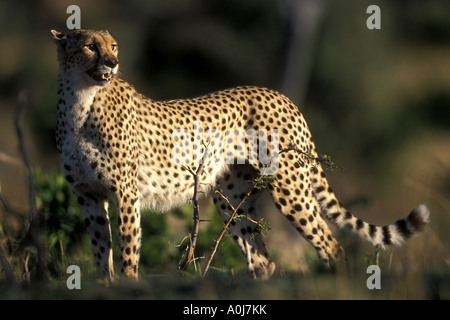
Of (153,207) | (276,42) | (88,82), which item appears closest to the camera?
(88,82)

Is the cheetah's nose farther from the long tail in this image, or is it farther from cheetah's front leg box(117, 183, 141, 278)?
the long tail

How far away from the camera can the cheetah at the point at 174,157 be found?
4176mm

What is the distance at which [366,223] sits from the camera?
4.68 m

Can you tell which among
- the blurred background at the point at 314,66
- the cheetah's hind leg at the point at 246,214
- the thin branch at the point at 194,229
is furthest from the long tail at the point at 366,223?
the blurred background at the point at 314,66

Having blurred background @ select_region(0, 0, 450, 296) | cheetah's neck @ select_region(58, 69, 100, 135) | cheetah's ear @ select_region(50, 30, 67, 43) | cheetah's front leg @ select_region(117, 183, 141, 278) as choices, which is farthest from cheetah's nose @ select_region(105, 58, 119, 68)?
blurred background @ select_region(0, 0, 450, 296)

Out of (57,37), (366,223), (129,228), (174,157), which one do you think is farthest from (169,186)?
(366,223)

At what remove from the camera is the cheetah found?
4.18 m

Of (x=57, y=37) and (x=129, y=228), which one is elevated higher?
(x=57, y=37)

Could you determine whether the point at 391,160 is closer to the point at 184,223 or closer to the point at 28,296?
the point at 184,223

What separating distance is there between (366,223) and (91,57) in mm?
1935

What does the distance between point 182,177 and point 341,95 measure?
10.6m

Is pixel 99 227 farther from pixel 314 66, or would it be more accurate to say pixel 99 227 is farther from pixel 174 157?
pixel 314 66
